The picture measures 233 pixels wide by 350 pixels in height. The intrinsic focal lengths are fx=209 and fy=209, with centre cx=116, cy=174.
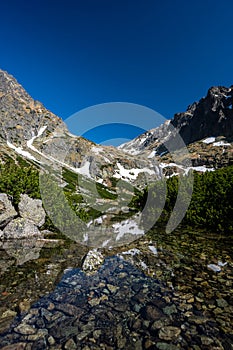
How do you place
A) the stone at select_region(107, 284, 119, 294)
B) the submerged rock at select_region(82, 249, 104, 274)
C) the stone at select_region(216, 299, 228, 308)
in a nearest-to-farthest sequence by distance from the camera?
the stone at select_region(216, 299, 228, 308), the stone at select_region(107, 284, 119, 294), the submerged rock at select_region(82, 249, 104, 274)

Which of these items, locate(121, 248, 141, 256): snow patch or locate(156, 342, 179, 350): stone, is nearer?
locate(156, 342, 179, 350): stone

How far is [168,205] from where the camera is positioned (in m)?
23.0

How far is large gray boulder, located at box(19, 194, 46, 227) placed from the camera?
635 inches

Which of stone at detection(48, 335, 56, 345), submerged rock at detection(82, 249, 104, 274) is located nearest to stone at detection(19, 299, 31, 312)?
stone at detection(48, 335, 56, 345)

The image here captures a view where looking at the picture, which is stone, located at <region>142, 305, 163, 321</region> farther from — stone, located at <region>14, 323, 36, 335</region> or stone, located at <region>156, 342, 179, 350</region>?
stone, located at <region>14, 323, 36, 335</region>

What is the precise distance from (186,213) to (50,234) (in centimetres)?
1217

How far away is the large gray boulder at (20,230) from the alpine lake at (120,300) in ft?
11.8

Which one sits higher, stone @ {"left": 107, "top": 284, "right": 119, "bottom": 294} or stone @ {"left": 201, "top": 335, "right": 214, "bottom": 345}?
stone @ {"left": 201, "top": 335, "right": 214, "bottom": 345}

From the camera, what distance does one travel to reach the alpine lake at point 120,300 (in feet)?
15.8

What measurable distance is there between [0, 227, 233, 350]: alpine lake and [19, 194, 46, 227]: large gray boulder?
497 centimetres

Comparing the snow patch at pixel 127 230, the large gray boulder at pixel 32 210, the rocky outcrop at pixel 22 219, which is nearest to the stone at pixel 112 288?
the snow patch at pixel 127 230

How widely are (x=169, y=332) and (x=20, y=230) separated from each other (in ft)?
43.0

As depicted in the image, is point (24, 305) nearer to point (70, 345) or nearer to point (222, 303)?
point (70, 345)

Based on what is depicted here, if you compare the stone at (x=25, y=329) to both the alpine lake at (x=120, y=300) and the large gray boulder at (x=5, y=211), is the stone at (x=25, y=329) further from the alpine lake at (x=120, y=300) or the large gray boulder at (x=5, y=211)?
the large gray boulder at (x=5, y=211)
